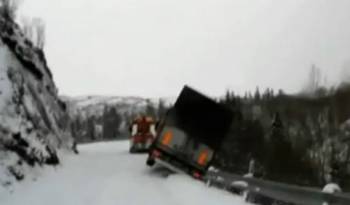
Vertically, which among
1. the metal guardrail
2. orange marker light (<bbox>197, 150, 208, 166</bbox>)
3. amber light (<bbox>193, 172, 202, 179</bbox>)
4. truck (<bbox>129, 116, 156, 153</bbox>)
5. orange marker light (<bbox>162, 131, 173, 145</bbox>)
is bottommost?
truck (<bbox>129, 116, 156, 153</bbox>)

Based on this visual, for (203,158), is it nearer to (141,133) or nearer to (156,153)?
(156,153)

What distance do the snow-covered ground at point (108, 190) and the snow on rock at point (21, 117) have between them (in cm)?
61

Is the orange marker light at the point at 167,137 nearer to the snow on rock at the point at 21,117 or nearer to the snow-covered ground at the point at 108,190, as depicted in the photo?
the snow-covered ground at the point at 108,190

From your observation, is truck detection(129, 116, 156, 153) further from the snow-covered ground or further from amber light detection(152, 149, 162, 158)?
the snow-covered ground

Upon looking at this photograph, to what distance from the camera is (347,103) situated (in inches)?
1014

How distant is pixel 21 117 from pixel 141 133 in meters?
19.6

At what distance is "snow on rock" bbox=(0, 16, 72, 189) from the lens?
711 inches

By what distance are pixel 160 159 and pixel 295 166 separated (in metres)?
35.9

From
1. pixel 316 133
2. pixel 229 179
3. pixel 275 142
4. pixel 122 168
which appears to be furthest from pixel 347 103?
pixel 275 142

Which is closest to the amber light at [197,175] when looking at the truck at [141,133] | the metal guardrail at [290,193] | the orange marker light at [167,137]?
the orange marker light at [167,137]

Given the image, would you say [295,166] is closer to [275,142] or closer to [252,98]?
[275,142]

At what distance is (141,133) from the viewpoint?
134ft

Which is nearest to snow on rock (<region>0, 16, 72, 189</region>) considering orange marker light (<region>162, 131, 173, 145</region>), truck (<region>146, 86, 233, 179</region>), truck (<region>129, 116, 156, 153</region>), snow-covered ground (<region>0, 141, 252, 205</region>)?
snow-covered ground (<region>0, 141, 252, 205</region>)

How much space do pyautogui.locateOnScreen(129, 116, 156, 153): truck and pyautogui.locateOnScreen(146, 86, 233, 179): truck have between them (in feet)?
49.8
